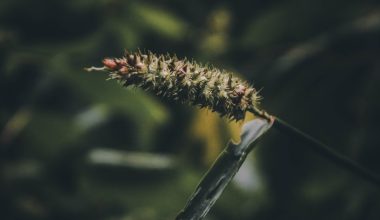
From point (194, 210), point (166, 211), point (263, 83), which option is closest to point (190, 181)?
point (166, 211)

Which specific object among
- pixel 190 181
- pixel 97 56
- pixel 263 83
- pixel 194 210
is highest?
pixel 263 83

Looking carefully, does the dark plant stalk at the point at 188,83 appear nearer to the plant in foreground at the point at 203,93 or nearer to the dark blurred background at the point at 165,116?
the plant in foreground at the point at 203,93

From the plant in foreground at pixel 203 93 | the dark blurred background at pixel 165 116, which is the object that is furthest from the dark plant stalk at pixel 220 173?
the dark blurred background at pixel 165 116

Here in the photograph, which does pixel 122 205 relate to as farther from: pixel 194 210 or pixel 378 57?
pixel 194 210

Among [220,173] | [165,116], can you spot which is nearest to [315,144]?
[220,173]

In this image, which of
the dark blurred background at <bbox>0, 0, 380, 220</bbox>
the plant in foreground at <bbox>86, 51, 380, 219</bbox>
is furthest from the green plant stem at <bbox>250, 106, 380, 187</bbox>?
the dark blurred background at <bbox>0, 0, 380, 220</bbox>

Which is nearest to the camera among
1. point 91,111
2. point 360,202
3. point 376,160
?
point 360,202

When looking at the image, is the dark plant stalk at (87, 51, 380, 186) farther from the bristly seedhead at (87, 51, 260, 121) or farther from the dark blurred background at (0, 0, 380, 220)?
the dark blurred background at (0, 0, 380, 220)
